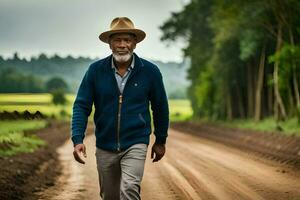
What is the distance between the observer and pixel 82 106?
643cm

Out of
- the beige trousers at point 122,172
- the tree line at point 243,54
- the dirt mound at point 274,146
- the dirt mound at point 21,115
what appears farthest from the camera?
the tree line at point 243,54

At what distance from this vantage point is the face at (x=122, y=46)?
6.36 metres

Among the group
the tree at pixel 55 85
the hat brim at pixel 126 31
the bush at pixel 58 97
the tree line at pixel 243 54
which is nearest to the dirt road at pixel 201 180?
the hat brim at pixel 126 31

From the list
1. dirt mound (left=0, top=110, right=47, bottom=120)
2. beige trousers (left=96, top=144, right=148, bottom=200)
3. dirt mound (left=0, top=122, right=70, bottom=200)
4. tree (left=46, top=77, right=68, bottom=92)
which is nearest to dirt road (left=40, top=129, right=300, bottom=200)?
dirt mound (left=0, top=122, right=70, bottom=200)

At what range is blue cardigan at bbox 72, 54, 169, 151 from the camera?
629 cm

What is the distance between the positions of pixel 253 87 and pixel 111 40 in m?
39.4

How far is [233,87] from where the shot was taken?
1928 inches

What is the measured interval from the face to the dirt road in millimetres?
4586

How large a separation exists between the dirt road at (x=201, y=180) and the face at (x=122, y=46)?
459 centimetres

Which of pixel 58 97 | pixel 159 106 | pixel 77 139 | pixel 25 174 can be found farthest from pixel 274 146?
pixel 58 97

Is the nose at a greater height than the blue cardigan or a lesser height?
greater

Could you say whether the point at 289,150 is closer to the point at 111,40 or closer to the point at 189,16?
the point at 111,40

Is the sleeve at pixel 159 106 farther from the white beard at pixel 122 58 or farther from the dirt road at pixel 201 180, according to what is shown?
the dirt road at pixel 201 180

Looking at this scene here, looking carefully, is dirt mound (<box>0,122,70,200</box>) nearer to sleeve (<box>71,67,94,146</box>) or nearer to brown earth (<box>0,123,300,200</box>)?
brown earth (<box>0,123,300,200</box>)
